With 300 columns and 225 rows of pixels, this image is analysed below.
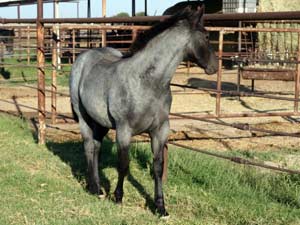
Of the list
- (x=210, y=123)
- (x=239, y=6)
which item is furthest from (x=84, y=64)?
(x=239, y=6)

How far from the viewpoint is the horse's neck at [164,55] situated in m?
4.07

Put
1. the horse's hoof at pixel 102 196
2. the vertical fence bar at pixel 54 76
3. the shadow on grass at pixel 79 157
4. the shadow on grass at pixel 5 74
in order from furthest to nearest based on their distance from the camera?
the shadow on grass at pixel 5 74
the vertical fence bar at pixel 54 76
the shadow on grass at pixel 79 157
the horse's hoof at pixel 102 196

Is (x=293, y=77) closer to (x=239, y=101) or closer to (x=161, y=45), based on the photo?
(x=239, y=101)

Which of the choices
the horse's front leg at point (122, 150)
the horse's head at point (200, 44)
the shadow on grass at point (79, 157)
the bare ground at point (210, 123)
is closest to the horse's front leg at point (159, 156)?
the horse's front leg at point (122, 150)

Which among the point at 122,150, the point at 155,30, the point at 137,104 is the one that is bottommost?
the point at 122,150

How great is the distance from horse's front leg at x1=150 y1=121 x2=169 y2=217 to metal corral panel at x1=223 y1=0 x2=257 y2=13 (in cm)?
1556

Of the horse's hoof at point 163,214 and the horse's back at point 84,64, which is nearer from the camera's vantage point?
the horse's hoof at point 163,214

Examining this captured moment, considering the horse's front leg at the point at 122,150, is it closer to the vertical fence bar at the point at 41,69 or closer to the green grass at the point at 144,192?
the green grass at the point at 144,192

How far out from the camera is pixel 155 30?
421 centimetres

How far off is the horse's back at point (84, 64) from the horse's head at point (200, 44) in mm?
1188

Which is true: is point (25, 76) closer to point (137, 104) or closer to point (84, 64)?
point (84, 64)

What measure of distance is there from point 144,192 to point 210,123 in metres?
3.91

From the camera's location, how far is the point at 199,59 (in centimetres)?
406

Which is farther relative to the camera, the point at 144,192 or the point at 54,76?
the point at 54,76
